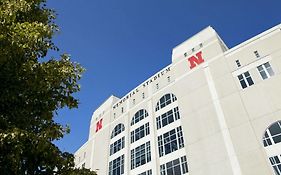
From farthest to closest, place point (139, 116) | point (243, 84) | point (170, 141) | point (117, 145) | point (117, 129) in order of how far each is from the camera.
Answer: point (117, 129) → point (117, 145) → point (139, 116) → point (170, 141) → point (243, 84)

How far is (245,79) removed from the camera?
93.4 feet

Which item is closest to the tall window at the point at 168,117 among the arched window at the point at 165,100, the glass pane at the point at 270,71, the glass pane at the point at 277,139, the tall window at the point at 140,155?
the arched window at the point at 165,100

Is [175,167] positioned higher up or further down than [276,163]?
higher up

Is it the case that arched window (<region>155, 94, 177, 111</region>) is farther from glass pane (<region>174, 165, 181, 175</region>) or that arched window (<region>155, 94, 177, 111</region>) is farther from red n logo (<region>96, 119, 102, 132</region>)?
red n logo (<region>96, 119, 102, 132</region>)

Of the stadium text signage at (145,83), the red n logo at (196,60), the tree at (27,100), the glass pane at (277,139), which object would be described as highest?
the stadium text signage at (145,83)

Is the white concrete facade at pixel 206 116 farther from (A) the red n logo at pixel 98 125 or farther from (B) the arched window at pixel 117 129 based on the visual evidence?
(A) the red n logo at pixel 98 125

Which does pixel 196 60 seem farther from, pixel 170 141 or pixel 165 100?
pixel 170 141

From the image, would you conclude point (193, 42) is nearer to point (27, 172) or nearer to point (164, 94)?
point (164, 94)

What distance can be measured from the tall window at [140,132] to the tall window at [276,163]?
1787 cm

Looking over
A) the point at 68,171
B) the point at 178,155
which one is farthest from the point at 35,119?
the point at 178,155

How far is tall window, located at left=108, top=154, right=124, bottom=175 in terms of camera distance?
37691mm

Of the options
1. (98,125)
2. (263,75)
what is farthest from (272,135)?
(98,125)

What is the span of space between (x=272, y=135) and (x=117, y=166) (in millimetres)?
23535

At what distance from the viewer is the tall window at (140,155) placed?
113 ft
